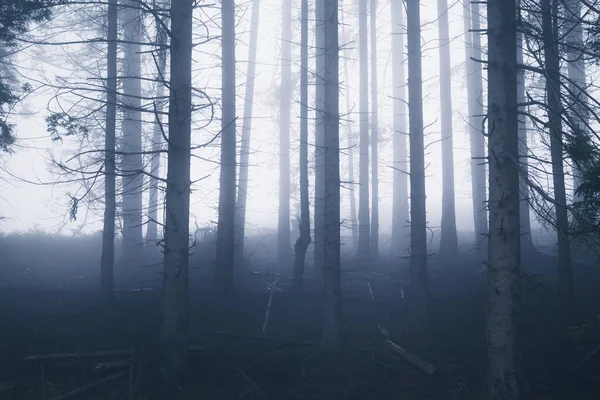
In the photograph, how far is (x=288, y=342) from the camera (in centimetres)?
983

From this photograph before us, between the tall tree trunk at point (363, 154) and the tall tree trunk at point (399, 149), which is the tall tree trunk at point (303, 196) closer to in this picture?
the tall tree trunk at point (363, 154)

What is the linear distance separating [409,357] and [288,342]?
108 inches

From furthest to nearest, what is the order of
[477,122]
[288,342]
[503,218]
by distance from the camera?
1. [477,122]
2. [288,342]
3. [503,218]

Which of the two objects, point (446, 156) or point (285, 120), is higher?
point (285, 120)

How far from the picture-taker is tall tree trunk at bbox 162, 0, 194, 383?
735 cm

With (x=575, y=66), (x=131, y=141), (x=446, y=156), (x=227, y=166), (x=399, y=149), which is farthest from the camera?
(x=399, y=149)

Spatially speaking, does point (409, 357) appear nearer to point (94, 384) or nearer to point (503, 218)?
point (503, 218)

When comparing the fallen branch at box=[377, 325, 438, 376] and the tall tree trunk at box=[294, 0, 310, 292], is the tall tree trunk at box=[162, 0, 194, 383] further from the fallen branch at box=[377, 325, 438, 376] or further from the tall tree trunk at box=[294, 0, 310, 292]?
the tall tree trunk at box=[294, 0, 310, 292]

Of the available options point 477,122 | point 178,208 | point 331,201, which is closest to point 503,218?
point 331,201

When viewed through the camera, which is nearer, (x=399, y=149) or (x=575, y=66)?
(x=575, y=66)

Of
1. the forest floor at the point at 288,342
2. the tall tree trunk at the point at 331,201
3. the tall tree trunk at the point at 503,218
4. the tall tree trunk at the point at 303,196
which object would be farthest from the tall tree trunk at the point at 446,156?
the tall tree trunk at the point at 503,218

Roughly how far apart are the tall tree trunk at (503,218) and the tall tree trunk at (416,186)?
447cm

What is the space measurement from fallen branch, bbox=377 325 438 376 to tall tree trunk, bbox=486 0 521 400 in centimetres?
159

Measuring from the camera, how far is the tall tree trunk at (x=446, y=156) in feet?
60.0
